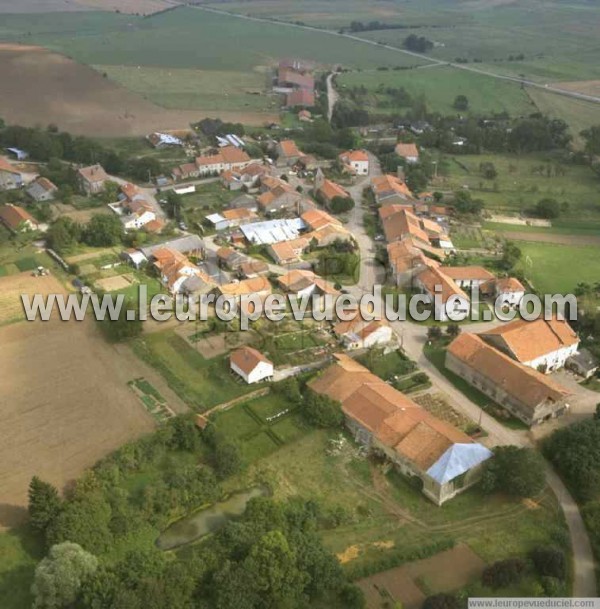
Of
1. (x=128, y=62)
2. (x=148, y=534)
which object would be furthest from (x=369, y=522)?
(x=128, y=62)

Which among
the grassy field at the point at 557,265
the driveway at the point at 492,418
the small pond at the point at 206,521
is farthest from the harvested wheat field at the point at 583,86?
the small pond at the point at 206,521

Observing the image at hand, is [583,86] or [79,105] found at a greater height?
[583,86]

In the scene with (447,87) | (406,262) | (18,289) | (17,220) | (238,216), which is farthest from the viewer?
(447,87)

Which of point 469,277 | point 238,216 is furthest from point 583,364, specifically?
point 238,216

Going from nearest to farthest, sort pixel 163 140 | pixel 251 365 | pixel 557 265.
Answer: pixel 251 365
pixel 557 265
pixel 163 140

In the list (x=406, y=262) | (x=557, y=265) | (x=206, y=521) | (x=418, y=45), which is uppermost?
(x=418, y=45)

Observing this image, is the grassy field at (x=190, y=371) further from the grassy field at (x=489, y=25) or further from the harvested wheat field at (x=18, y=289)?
the grassy field at (x=489, y=25)

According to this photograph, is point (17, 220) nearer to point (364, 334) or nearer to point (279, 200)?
point (279, 200)

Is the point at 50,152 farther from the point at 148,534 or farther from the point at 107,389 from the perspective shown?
the point at 148,534
